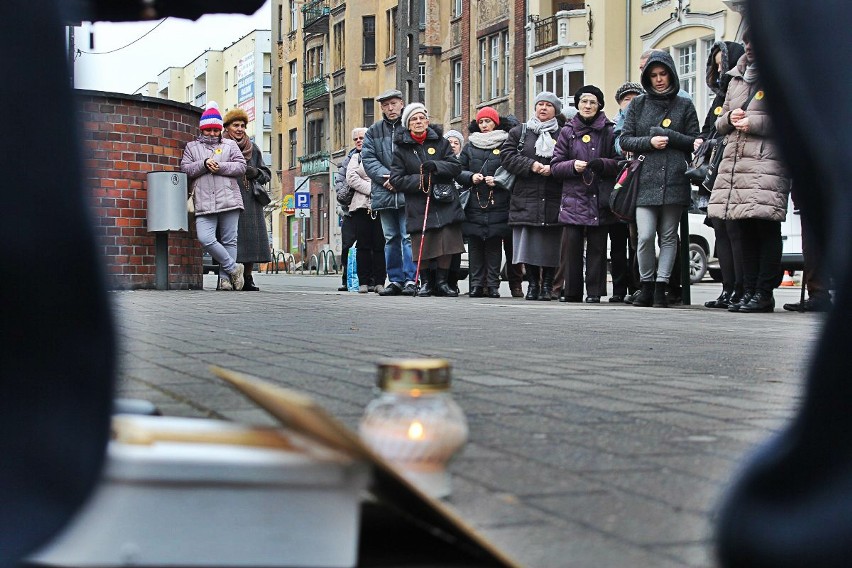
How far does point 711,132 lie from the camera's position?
10945mm

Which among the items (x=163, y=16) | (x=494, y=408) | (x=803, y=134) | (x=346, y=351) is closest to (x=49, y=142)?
(x=803, y=134)

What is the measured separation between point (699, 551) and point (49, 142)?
1098 mm

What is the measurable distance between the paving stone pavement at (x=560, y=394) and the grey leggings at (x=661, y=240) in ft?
7.52

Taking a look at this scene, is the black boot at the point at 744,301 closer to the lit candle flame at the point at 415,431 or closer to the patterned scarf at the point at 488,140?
the patterned scarf at the point at 488,140

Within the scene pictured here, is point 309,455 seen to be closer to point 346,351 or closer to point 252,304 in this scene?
point 346,351

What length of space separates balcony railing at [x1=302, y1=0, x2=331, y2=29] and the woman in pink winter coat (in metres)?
51.4

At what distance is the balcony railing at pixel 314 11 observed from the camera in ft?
216

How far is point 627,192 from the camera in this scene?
1166 centimetres

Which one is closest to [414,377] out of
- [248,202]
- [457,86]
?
[248,202]

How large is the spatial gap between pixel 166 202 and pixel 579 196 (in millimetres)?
4567

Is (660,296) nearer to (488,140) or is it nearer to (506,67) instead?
(488,140)

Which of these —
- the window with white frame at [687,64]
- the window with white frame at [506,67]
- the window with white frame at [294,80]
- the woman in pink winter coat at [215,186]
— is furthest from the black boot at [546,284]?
the window with white frame at [294,80]

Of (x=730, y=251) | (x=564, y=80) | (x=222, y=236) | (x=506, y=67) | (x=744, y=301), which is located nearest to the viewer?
(x=744, y=301)

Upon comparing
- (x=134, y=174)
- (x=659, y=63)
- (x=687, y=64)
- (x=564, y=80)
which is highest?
(x=564, y=80)
